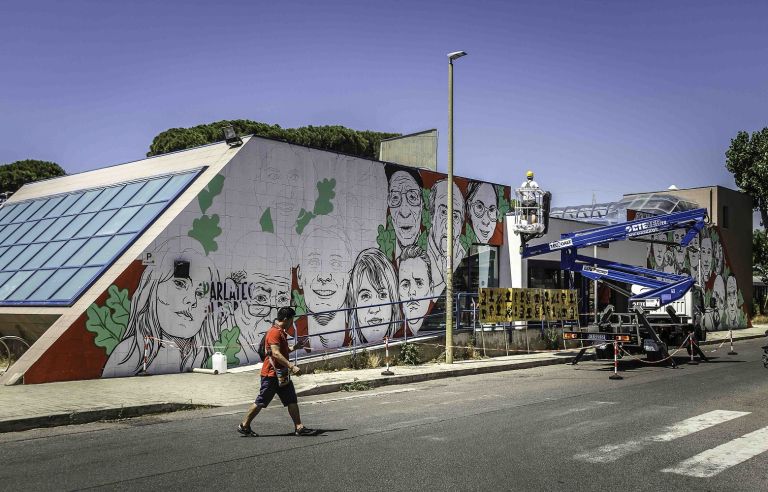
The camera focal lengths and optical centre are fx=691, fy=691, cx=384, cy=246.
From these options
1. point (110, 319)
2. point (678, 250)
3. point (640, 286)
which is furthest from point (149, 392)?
point (678, 250)

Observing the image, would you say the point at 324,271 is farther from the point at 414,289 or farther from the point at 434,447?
the point at 434,447

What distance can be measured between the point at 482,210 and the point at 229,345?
1172 centimetres

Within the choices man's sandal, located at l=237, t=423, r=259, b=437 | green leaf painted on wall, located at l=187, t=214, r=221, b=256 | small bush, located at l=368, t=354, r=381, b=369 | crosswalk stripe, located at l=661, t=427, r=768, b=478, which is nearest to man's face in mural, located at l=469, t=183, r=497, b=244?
small bush, located at l=368, t=354, r=381, b=369

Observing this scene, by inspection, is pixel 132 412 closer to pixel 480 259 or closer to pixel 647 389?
pixel 647 389

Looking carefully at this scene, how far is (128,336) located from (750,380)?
1357cm

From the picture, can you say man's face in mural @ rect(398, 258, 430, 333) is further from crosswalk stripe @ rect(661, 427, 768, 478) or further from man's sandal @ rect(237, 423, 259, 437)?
crosswalk stripe @ rect(661, 427, 768, 478)

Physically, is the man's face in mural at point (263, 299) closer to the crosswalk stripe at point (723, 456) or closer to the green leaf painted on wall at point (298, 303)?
the green leaf painted on wall at point (298, 303)

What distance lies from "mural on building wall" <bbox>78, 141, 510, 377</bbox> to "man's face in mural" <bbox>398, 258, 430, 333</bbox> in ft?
0.12

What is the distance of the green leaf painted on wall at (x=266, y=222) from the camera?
1808cm

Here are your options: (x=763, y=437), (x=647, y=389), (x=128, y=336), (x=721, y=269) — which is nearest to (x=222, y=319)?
(x=128, y=336)

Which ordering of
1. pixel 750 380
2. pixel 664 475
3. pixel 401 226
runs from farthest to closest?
1. pixel 401 226
2. pixel 750 380
3. pixel 664 475

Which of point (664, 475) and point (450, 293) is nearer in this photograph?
point (664, 475)

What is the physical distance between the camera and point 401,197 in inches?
875

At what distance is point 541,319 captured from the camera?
2267cm
